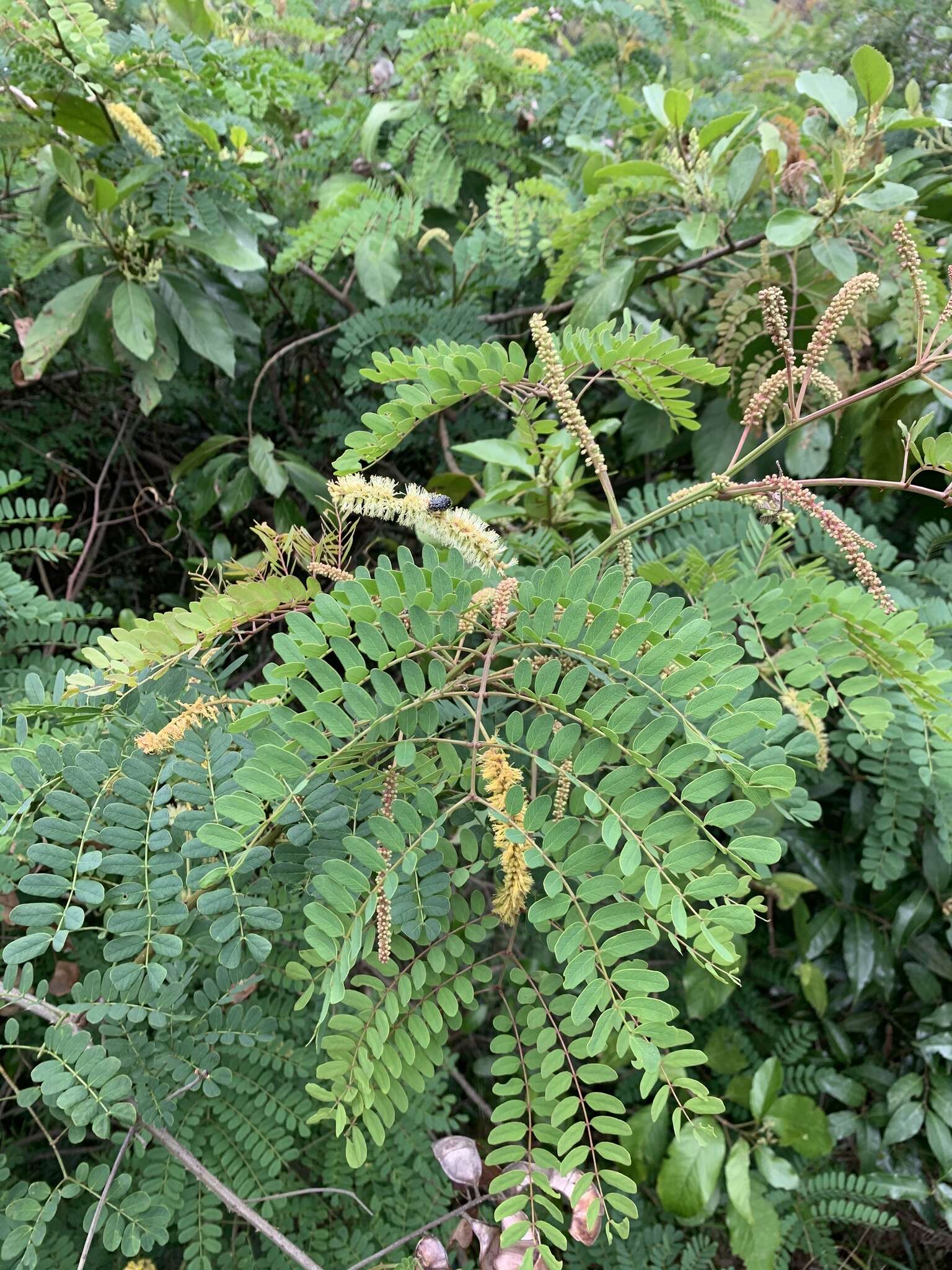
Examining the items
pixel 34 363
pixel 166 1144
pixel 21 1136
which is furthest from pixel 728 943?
pixel 34 363

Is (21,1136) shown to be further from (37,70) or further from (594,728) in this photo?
(37,70)

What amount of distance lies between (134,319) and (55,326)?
120 millimetres

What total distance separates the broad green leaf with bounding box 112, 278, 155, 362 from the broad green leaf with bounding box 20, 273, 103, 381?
4 centimetres

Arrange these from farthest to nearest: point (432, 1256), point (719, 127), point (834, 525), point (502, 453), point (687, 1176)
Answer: point (687, 1176)
point (719, 127)
point (502, 453)
point (432, 1256)
point (834, 525)

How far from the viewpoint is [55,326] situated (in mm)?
1119

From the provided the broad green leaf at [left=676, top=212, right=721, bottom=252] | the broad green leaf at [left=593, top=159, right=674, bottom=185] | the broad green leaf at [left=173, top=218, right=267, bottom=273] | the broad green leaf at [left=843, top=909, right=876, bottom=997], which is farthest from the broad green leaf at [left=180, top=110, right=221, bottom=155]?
the broad green leaf at [left=843, top=909, right=876, bottom=997]

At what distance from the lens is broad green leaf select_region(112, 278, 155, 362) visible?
3.60ft

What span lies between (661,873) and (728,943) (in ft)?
0.34

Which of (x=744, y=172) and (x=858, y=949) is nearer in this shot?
(x=744, y=172)

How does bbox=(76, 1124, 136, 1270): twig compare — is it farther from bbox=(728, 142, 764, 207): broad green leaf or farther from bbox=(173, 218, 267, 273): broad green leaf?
bbox=(728, 142, 764, 207): broad green leaf

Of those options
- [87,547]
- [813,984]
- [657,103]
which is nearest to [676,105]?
[657,103]

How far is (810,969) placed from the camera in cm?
135

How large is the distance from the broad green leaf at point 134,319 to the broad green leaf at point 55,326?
44 mm

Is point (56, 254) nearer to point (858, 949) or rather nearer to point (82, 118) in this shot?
point (82, 118)
